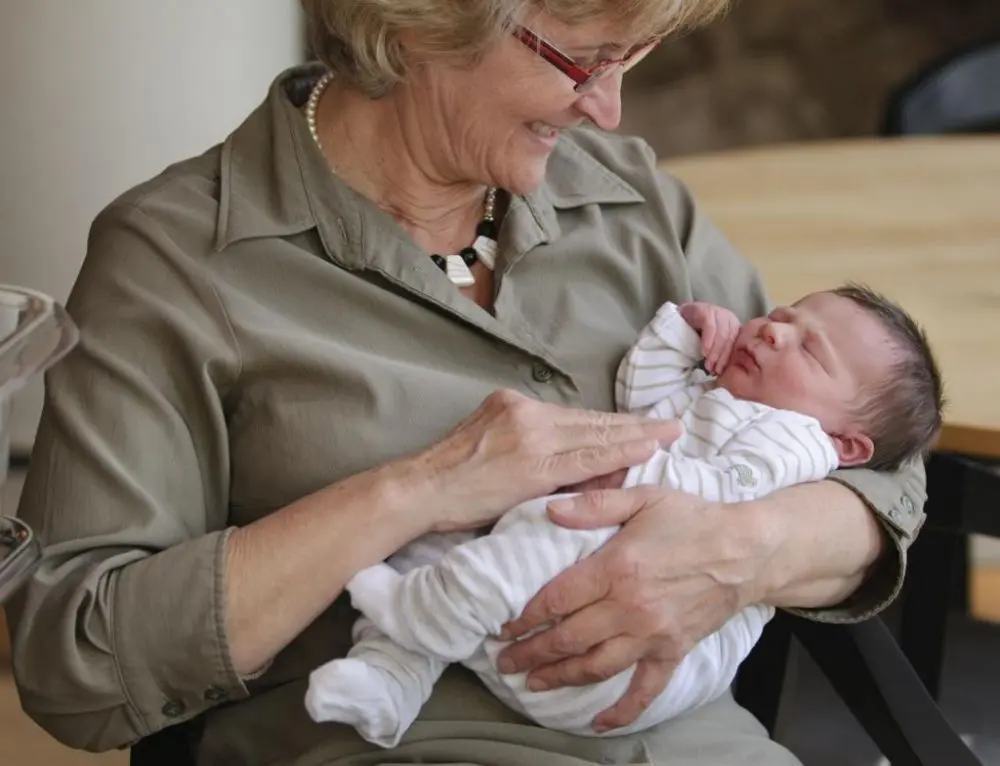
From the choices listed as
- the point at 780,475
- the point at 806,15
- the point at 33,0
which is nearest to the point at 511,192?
the point at 780,475

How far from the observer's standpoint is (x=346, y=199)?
146 cm

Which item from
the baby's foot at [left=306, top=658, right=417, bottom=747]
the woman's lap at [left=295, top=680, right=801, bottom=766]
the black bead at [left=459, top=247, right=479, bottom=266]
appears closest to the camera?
the baby's foot at [left=306, top=658, right=417, bottom=747]

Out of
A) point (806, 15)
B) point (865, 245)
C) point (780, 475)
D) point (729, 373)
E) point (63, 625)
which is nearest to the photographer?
point (63, 625)

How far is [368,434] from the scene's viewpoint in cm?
142

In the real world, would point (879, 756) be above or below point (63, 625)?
below

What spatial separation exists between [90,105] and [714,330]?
4.03 feet

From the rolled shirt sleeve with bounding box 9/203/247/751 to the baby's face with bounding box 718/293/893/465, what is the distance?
1.82 feet

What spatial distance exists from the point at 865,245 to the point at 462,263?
0.83m

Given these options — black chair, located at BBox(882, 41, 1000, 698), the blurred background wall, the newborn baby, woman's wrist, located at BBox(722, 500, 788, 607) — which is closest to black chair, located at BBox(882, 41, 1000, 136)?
black chair, located at BBox(882, 41, 1000, 698)

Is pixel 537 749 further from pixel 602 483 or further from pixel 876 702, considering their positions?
pixel 876 702

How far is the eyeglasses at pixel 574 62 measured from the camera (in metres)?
1.40

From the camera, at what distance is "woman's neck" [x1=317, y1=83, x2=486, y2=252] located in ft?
4.93

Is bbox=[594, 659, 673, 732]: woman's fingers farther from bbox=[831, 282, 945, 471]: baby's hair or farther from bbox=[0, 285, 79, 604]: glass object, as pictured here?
bbox=[0, 285, 79, 604]: glass object

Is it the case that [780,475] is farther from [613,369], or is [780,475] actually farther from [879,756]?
[879,756]
